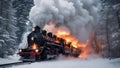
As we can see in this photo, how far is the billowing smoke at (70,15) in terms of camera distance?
2578cm

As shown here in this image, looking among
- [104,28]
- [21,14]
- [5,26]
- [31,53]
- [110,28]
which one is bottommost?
[31,53]

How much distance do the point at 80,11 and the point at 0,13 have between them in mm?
13760

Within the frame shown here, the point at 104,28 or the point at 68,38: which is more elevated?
the point at 104,28

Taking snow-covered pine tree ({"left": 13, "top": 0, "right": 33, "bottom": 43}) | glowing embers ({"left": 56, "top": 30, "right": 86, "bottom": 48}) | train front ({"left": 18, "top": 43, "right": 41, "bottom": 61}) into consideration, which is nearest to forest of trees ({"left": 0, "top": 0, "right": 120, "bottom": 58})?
glowing embers ({"left": 56, "top": 30, "right": 86, "bottom": 48})

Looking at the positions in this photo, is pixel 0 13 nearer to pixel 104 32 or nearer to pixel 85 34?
pixel 85 34

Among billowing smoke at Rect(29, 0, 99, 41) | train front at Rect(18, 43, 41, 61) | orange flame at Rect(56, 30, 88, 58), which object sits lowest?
train front at Rect(18, 43, 41, 61)

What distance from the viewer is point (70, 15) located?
1155 inches

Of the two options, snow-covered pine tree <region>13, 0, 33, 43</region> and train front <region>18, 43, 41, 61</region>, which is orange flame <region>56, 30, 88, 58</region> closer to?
train front <region>18, 43, 41, 61</region>

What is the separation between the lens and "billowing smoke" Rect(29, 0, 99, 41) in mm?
25781

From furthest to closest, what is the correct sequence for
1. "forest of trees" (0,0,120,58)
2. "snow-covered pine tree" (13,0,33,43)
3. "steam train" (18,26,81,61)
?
"snow-covered pine tree" (13,0,33,43) < "forest of trees" (0,0,120,58) < "steam train" (18,26,81,61)

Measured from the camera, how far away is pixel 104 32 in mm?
40938

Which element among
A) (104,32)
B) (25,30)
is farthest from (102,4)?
(25,30)

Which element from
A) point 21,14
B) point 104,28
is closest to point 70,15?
point 104,28

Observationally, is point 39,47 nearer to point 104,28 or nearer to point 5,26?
point 5,26
